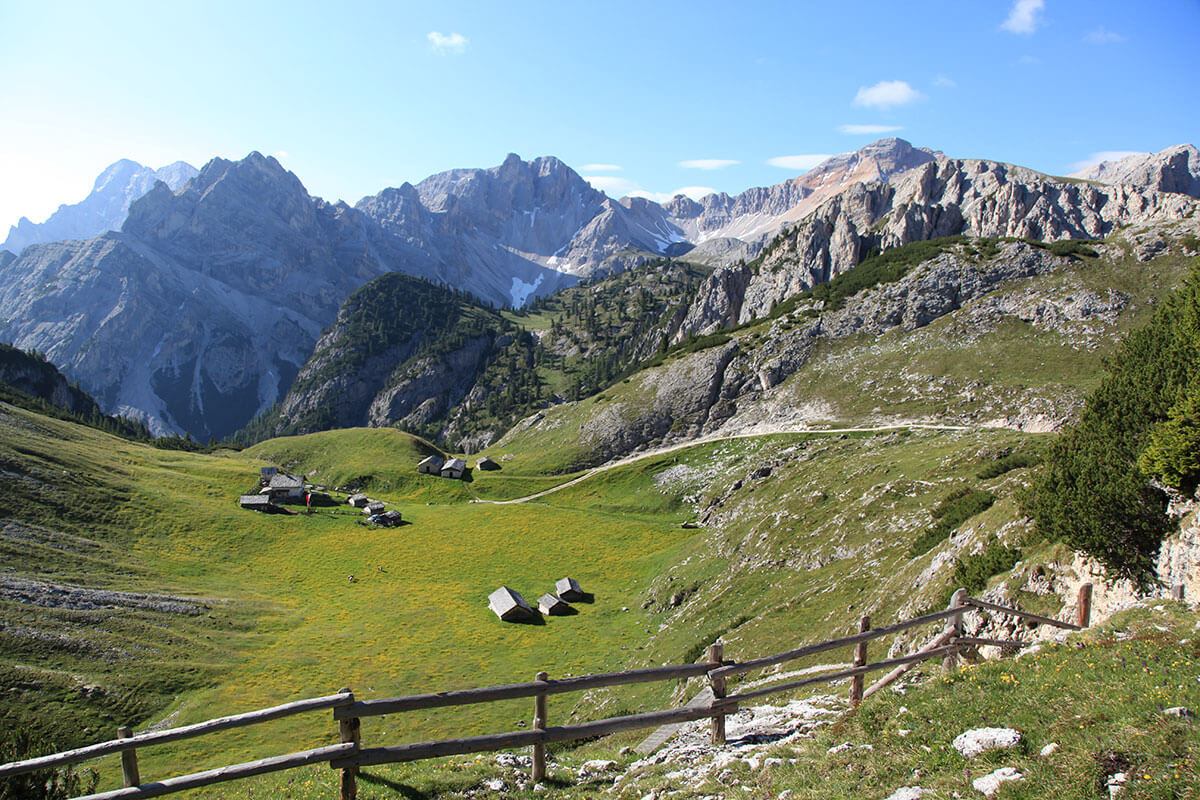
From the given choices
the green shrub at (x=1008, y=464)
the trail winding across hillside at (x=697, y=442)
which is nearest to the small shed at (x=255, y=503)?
the trail winding across hillside at (x=697, y=442)

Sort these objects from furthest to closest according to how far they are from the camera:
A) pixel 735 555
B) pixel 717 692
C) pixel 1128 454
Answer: pixel 735 555 < pixel 1128 454 < pixel 717 692

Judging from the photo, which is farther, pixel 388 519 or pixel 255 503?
pixel 255 503

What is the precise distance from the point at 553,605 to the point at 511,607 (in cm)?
434

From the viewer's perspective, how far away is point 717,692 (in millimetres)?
15922

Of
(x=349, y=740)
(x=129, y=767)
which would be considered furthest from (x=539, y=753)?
(x=129, y=767)

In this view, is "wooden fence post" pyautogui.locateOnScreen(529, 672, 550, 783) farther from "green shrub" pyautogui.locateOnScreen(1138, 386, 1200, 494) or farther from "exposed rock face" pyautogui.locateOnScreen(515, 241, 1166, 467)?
"exposed rock face" pyautogui.locateOnScreen(515, 241, 1166, 467)

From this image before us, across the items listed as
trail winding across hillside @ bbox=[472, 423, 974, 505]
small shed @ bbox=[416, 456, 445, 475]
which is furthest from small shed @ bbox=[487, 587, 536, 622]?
small shed @ bbox=[416, 456, 445, 475]

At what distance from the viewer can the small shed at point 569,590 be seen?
63.5 meters

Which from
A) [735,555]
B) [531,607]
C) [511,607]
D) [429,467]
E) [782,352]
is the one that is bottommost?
[531,607]

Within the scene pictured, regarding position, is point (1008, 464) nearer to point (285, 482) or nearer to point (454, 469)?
point (454, 469)

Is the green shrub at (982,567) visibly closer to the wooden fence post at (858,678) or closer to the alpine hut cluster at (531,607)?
the wooden fence post at (858,678)

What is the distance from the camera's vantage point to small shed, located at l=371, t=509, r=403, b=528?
304 feet

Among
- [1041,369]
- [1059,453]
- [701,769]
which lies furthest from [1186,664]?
[1041,369]

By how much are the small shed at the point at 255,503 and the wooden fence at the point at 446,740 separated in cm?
8730
